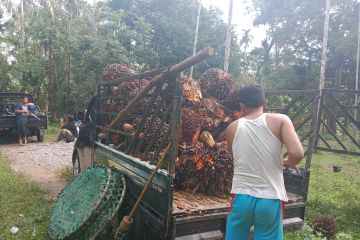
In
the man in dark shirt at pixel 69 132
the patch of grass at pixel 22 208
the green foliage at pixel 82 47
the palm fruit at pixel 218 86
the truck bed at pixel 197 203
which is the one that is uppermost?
the green foliage at pixel 82 47

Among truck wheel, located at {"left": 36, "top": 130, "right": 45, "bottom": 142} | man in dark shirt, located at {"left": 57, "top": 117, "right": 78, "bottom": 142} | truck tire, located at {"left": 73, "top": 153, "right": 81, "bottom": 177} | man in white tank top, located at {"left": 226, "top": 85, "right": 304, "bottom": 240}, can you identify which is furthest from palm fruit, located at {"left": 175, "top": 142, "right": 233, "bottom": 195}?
truck wheel, located at {"left": 36, "top": 130, "right": 45, "bottom": 142}

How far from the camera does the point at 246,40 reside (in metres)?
44.2

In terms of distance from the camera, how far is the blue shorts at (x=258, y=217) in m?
2.45

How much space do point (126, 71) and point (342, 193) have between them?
5.04m

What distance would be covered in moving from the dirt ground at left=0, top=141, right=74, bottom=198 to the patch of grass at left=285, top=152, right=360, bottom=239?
4.66m

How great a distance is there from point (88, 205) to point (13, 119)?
32.4ft

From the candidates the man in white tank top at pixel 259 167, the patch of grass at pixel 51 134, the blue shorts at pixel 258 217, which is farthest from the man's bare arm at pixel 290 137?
the patch of grass at pixel 51 134

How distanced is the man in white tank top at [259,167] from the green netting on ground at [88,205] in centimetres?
137

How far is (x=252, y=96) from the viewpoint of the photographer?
101 inches

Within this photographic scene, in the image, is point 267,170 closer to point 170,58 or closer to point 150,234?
point 150,234

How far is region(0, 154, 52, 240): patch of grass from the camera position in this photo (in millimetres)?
4211

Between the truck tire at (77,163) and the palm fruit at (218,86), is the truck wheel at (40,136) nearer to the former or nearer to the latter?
the truck tire at (77,163)

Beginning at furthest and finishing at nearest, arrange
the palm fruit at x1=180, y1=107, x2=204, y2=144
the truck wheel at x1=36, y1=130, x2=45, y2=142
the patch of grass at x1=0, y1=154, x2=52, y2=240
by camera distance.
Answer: the truck wheel at x1=36, y1=130, x2=45, y2=142 < the patch of grass at x1=0, y1=154, x2=52, y2=240 < the palm fruit at x1=180, y1=107, x2=204, y2=144

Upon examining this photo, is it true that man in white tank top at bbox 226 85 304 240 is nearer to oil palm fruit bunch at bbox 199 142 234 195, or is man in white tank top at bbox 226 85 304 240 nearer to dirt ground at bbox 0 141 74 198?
oil palm fruit bunch at bbox 199 142 234 195
